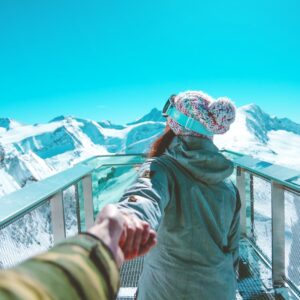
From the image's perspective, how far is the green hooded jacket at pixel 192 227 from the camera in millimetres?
1223

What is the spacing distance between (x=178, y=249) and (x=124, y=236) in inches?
28.0

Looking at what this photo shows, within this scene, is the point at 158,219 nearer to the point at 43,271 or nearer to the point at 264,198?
the point at 43,271

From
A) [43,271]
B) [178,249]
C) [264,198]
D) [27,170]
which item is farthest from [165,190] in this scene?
[27,170]

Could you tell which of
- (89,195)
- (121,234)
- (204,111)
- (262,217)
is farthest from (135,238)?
(89,195)

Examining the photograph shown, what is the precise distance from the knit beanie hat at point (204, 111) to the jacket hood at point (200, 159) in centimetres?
4

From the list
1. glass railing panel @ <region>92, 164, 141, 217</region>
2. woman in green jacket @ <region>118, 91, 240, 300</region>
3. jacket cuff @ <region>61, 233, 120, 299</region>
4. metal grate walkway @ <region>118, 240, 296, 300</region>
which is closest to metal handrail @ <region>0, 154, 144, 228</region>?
woman in green jacket @ <region>118, 91, 240, 300</region>

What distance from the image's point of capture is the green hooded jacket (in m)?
1.22

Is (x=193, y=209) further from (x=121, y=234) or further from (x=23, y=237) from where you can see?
(x=23, y=237)

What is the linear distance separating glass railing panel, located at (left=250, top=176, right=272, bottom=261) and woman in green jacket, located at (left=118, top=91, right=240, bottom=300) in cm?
137

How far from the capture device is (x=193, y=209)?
122 centimetres

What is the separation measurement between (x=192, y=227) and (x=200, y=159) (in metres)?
0.27

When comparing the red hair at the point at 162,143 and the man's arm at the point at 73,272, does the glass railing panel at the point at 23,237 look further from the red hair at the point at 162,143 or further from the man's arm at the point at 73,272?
the man's arm at the point at 73,272

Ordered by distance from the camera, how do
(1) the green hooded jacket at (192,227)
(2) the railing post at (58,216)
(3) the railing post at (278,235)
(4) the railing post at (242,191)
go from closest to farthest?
1. (1) the green hooded jacket at (192,227)
2. (2) the railing post at (58,216)
3. (3) the railing post at (278,235)
4. (4) the railing post at (242,191)

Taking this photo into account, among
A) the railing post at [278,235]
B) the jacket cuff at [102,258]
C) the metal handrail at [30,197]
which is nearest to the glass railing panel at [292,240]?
the railing post at [278,235]
